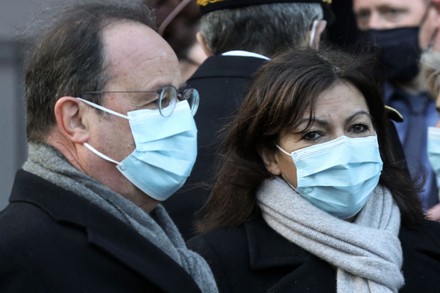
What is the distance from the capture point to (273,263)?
3.66 metres

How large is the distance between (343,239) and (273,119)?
0.44 metres

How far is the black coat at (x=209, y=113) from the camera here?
4.18m

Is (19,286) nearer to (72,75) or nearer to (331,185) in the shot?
(72,75)

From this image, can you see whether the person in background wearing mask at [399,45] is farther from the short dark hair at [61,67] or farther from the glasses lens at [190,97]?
the short dark hair at [61,67]

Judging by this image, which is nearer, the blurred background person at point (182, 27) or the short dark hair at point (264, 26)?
the short dark hair at point (264, 26)

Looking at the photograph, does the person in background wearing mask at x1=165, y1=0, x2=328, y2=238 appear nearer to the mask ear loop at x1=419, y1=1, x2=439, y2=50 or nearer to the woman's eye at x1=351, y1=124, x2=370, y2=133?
the woman's eye at x1=351, y1=124, x2=370, y2=133

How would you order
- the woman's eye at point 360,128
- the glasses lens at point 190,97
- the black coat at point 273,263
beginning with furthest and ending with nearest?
1. the woman's eye at point 360,128
2. the black coat at point 273,263
3. the glasses lens at point 190,97

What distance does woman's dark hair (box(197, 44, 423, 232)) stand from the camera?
373cm

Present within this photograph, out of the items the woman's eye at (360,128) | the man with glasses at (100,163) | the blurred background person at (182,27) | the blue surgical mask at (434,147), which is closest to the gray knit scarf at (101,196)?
the man with glasses at (100,163)

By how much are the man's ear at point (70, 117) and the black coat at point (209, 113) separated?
3.29 ft

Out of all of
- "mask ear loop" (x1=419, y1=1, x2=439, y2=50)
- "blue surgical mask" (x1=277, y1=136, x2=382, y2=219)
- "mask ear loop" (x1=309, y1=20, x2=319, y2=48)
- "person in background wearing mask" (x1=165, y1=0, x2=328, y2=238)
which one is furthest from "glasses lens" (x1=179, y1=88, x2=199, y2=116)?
"mask ear loop" (x1=419, y1=1, x2=439, y2=50)

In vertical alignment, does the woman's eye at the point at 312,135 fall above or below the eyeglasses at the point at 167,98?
below

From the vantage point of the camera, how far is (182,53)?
572cm

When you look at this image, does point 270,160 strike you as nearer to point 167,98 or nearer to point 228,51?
point 167,98
